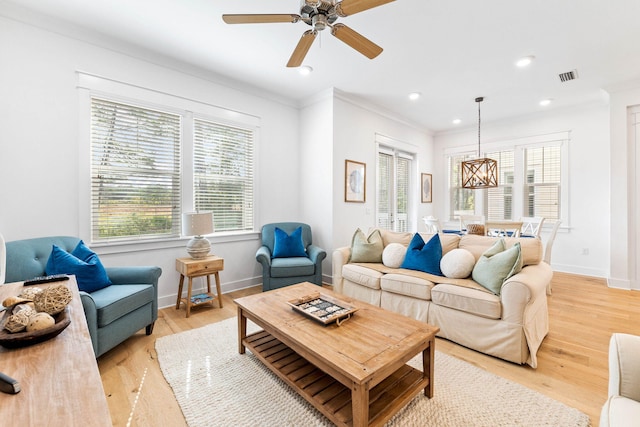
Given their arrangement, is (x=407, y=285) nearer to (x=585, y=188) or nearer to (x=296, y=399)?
(x=296, y=399)

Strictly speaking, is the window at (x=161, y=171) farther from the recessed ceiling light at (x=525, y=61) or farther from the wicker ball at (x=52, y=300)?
the recessed ceiling light at (x=525, y=61)

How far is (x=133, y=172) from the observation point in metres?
3.12

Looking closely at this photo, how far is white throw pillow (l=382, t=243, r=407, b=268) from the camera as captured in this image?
318cm

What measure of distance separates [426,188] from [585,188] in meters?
2.62

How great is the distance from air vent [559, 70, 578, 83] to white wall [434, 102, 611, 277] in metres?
1.45

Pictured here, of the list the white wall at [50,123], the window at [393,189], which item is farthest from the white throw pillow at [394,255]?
the white wall at [50,123]

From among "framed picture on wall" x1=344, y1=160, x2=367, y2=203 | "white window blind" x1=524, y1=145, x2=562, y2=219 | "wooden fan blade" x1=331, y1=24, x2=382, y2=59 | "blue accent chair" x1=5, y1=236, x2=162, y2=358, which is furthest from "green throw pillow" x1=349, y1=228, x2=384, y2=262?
"white window blind" x1=524, y1=145, x2=562, y2=219

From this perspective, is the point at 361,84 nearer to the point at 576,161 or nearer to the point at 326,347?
the point at 326,347

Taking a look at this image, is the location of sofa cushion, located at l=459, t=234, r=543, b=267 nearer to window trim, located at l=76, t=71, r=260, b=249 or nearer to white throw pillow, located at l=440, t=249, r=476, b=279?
white throw pillow, located at l=440, t=249, r=476, b=279

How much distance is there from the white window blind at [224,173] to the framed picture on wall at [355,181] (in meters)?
1.44

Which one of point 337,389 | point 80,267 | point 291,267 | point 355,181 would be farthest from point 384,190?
point 80,267

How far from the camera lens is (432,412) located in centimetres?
167

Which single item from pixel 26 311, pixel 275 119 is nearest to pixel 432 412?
pixel 26 311

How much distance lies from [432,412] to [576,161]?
209 inches
